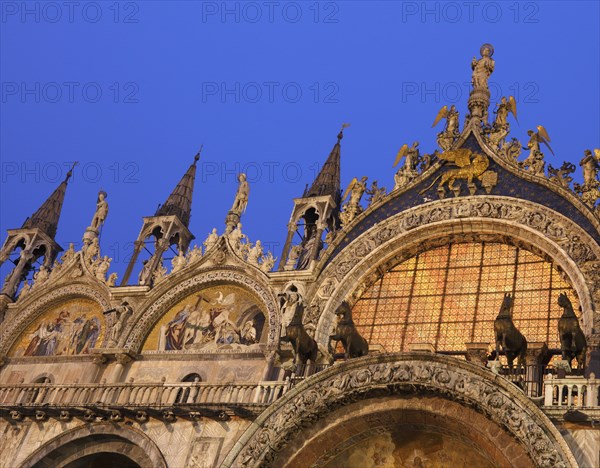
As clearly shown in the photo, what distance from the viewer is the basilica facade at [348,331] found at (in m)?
17.2

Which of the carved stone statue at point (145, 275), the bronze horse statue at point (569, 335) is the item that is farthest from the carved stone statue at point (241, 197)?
the bronze horse statue at point (569, 335)

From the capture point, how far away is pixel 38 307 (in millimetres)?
26031

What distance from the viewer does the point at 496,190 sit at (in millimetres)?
22438

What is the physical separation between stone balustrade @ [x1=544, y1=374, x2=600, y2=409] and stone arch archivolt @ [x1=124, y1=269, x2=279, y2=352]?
356 inches

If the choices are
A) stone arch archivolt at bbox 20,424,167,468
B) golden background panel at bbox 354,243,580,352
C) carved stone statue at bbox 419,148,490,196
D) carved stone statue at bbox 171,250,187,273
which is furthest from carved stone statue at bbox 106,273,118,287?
carved stone statue at bbox 419,148,490,196

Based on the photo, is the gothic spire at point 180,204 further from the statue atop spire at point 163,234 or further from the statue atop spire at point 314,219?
the statue atop spire at point 314,219

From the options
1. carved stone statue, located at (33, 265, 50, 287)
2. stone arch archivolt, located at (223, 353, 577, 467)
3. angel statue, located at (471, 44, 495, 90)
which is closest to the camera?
stone arch archivolt, located at (223, 353, 577, 467)

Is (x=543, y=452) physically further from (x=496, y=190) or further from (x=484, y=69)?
(x=484, y=69)

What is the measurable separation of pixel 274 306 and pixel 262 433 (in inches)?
208

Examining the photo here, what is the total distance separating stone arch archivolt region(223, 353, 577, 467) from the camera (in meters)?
15.4

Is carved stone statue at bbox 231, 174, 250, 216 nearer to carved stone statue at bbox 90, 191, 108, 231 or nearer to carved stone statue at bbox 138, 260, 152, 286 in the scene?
carved stone statue at bbox 138, 260, 152, 286

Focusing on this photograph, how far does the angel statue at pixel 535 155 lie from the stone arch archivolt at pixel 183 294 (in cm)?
777

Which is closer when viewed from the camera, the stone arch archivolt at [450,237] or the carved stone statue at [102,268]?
the stone arch archivolt at [450,237]

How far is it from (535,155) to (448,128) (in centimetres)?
298
